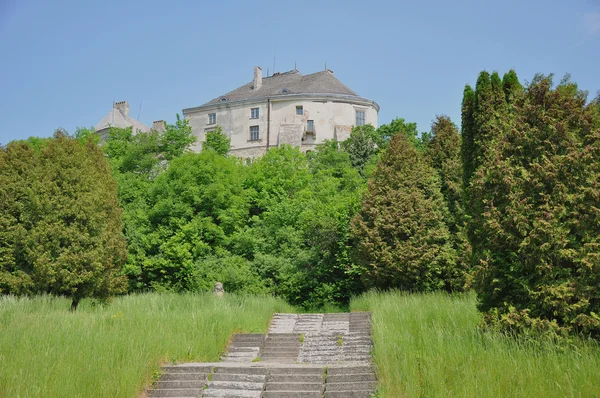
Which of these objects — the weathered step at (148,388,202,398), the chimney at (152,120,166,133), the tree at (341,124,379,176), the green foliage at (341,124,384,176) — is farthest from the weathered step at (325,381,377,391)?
the chimney at (152,120,166,133)

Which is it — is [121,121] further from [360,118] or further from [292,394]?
[292,394]

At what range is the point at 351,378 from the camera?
10195 mm

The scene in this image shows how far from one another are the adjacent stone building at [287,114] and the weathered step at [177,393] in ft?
161

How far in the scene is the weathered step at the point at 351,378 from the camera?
10.0 metres

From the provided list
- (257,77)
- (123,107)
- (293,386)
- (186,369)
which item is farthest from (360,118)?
(293,386)

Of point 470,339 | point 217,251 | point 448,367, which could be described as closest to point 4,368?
point 448,367

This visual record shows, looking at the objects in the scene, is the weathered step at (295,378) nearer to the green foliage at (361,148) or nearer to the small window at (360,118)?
the green foliage at (361,148)

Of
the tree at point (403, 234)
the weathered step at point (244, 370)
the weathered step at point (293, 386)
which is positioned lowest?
the weathered step at point (293, 386)

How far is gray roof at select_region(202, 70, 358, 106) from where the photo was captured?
62031 millimetres

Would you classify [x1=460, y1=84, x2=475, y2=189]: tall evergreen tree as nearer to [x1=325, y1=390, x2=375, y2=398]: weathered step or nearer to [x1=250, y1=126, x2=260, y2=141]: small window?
[x1=325, y1=390, x2=375, y2=398]: weathered step

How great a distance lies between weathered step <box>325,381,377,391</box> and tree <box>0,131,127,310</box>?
41.6 feet

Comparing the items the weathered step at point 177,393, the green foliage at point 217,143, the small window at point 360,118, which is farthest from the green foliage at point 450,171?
the small window at point 360,118

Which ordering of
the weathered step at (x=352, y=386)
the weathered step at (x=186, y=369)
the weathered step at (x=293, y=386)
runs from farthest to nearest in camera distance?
1. the weathered step at (x=186, y=369)
2. the weathered step at (x=293, y=386)
3. the weathered step at (x=352, y=386)

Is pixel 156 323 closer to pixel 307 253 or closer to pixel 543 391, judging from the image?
pixel 543 391
